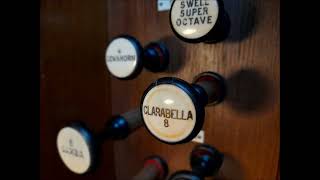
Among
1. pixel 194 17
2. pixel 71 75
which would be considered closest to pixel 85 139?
pixel 71 75

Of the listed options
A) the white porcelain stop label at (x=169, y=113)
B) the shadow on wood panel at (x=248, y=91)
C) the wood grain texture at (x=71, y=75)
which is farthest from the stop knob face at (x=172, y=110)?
the wood grain texture at (x=71, y=75)

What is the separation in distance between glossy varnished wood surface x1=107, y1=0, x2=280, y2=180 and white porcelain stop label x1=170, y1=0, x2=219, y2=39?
59 mm

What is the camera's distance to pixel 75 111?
58 cm

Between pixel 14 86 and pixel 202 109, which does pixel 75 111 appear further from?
pixel 202 109

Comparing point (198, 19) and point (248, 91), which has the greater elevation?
point (198, 19)

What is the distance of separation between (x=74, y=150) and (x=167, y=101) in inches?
9.4

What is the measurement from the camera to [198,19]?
390 mm

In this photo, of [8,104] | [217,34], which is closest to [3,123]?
[8,104]

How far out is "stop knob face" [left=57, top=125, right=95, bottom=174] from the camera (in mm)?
476

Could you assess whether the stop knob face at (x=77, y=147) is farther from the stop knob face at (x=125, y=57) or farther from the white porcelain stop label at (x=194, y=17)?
the white porcelain stop label at (x=194, y=17)

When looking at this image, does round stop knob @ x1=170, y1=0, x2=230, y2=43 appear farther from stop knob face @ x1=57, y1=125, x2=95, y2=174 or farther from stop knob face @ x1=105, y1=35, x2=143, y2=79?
stop knob face @ x1=57, y1=125, x2=95, y2=174

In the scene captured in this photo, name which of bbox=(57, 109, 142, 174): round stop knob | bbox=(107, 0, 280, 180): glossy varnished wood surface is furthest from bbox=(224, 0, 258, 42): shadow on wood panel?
bbox=(57, 109, 142, 174): round stop knob

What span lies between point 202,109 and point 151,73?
0.20 meters

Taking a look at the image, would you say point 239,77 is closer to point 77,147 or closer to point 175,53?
point 175,53
